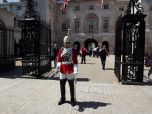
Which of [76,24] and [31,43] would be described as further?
[76,24]

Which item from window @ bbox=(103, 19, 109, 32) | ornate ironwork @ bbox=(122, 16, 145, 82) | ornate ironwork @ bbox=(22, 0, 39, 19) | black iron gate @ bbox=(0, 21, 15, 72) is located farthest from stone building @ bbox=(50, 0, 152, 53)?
ornate ironwork @ bbox=(122, 16, 145, 82)

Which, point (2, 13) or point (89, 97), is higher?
point (2, 13)

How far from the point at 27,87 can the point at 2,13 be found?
11090mm

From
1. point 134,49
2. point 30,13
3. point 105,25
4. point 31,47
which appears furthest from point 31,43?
point 105,25

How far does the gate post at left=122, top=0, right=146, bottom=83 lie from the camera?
15.0m

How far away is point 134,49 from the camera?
611 inches

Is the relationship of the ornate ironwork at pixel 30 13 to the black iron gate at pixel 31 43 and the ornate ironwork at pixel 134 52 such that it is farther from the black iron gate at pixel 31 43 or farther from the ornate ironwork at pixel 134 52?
the ornate ironwork at pixel 134 52

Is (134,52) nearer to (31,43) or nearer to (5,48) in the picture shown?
(31,43)

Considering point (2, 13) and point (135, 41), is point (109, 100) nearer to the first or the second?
point (135, 41)

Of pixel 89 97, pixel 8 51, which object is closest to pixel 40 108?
pixel 89 97

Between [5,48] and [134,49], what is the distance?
8962 millimetres

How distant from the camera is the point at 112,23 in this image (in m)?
66.2

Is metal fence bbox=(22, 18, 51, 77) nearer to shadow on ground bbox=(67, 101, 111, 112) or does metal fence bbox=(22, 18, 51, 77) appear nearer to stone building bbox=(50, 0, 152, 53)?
shadow on ground bbox=(67, 101, 111, 112)

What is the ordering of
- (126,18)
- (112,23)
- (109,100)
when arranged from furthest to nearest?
1. (112,23)
2. (126,18)
3. (109,100)
